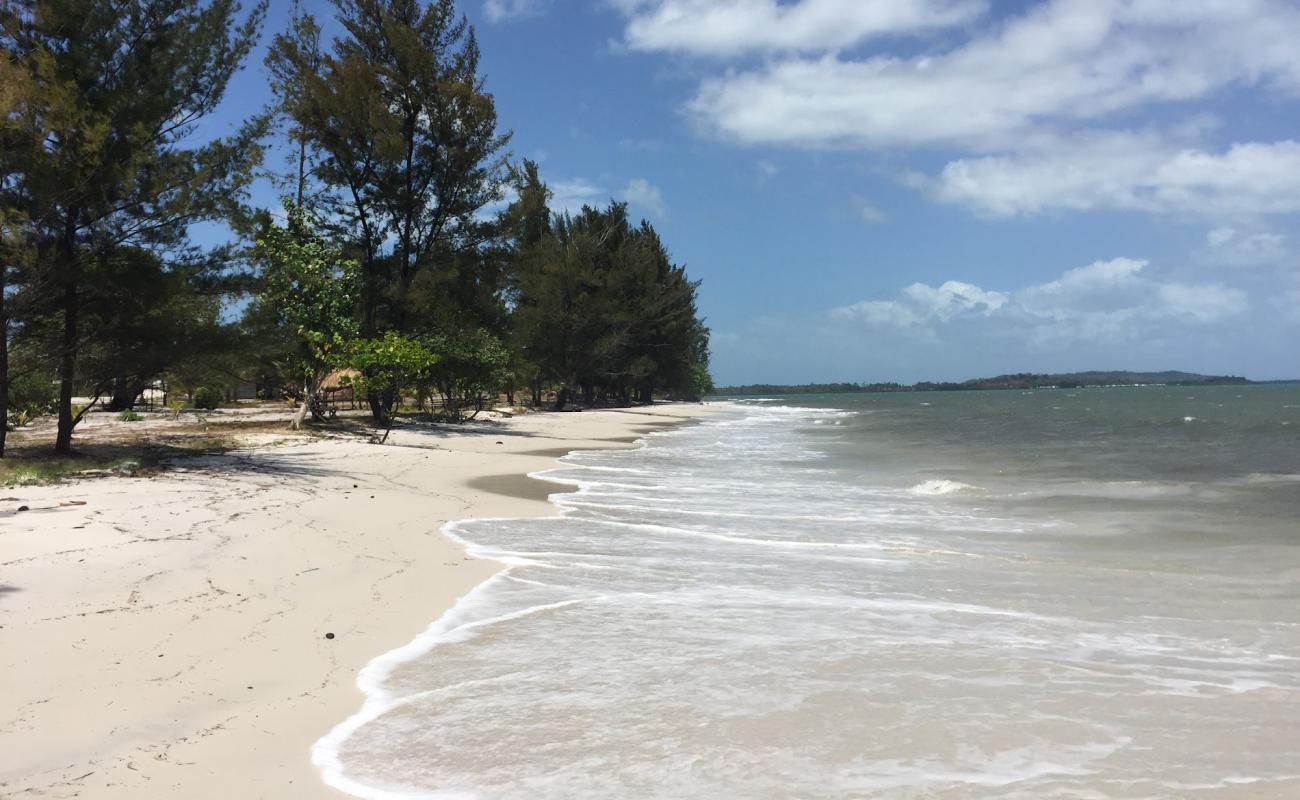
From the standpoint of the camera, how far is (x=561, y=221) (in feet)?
174

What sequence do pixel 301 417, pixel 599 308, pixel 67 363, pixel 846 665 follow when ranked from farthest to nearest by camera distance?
pixel 599 308 → pixel 301 417 → pixel 67 363 → pixel 846 665

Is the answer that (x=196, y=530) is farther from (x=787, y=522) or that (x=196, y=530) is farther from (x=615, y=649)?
(x=787, y=522)

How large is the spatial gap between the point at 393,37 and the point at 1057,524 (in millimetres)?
22053

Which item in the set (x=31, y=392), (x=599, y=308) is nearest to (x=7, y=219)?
(x=31, y=392)

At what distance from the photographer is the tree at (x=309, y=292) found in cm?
1934

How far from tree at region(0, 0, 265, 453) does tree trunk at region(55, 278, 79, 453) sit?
0.7 inches

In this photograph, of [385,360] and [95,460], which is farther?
[385,360]

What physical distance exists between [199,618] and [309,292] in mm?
15760

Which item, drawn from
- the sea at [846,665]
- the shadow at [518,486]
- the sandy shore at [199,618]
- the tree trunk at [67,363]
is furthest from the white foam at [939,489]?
the tree trunk at [67,363]

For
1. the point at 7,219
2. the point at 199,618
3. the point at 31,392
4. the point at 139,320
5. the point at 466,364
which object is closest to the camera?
the point at 199,618

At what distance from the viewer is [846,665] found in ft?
15.7

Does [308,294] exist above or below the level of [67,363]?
above

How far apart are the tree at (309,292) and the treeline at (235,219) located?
0.18 ft

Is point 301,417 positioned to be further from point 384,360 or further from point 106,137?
point 106,137
